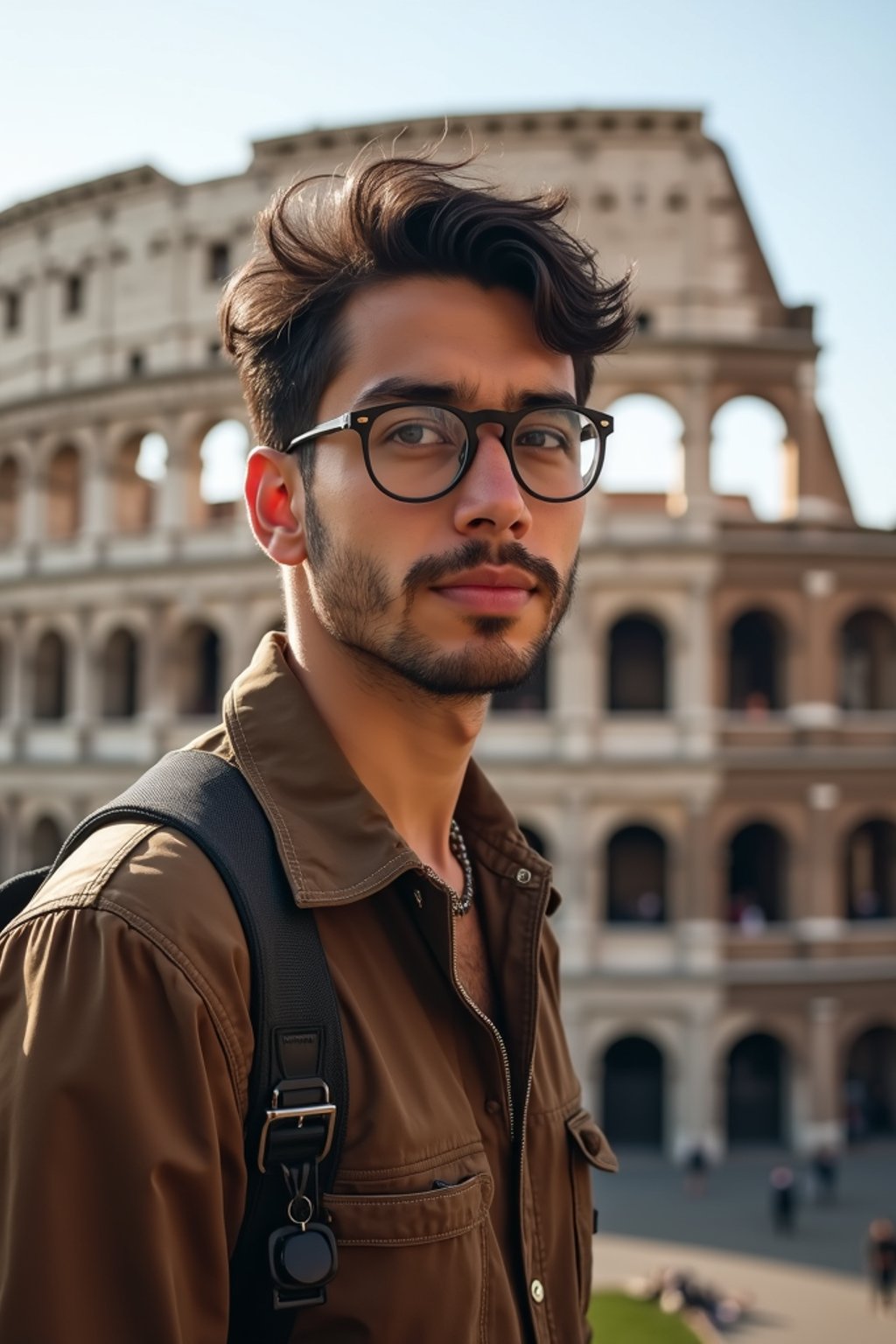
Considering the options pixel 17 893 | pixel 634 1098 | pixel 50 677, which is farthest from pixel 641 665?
pixel 17 893

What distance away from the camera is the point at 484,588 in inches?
91.4

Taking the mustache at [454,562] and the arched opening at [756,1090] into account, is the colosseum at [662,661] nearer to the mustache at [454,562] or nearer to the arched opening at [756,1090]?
the arched opening at [756,1090]

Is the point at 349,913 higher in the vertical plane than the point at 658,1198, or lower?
higher

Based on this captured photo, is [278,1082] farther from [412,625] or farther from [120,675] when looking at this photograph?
[120,675]

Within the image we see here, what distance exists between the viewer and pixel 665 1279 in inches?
665

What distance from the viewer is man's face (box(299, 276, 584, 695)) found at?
2.30 m

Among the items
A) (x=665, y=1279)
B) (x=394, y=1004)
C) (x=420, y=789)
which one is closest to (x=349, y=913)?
(x=394, y=1004)

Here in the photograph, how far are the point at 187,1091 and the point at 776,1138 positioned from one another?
80.2 ft

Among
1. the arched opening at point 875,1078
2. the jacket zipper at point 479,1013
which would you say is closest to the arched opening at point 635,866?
the arched opening at point 875,1078

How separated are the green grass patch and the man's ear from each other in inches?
585

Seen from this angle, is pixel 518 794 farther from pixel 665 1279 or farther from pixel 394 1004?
pixel 394 1004

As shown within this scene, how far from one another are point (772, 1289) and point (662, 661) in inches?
443

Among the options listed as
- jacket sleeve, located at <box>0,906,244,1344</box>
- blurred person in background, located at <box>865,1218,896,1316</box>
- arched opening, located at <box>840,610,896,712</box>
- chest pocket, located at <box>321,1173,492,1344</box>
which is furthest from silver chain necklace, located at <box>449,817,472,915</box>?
arched opening, located at <box>840,610,896,712</box>

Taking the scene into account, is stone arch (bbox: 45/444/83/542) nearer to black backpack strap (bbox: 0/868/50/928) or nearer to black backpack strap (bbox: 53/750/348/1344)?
black backpack strap (bbox: 0/868/50/928)
